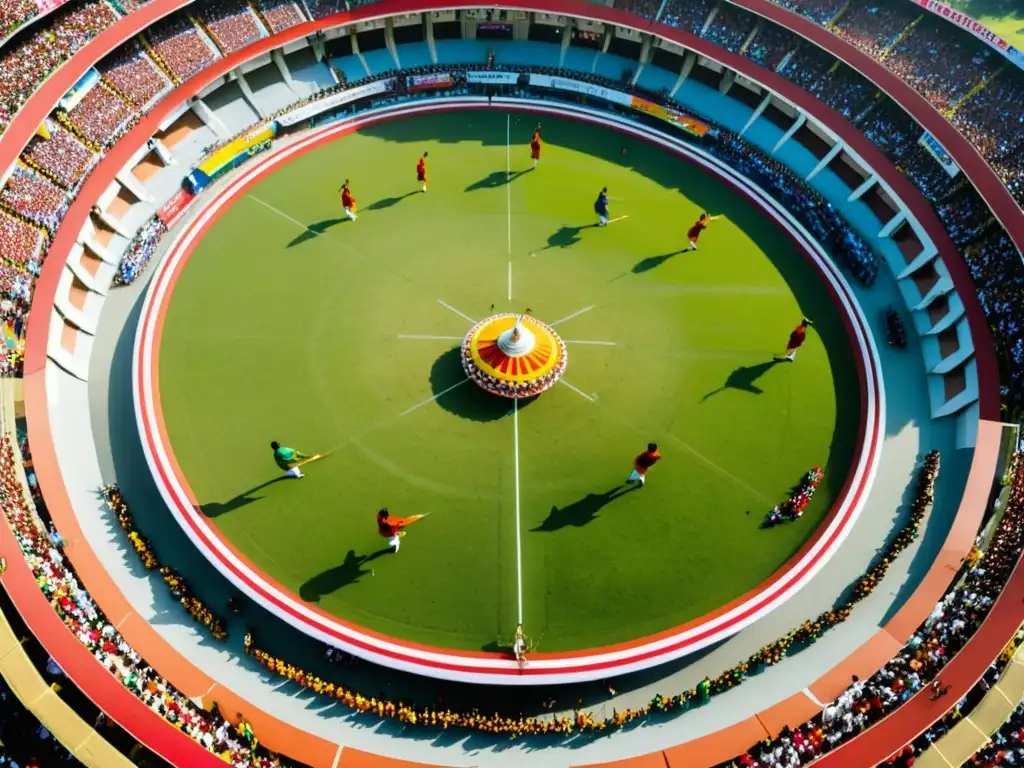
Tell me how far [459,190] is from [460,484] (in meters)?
14.9

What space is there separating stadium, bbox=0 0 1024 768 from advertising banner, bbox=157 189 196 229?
14 centimetres

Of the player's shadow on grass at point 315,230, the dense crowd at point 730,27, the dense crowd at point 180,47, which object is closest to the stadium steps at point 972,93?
the dense crowd at point 730,27

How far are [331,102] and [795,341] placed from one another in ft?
79.3

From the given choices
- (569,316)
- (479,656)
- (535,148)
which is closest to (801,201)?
(535,148)

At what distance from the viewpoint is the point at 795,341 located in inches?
940

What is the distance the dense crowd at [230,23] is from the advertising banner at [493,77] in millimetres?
10544

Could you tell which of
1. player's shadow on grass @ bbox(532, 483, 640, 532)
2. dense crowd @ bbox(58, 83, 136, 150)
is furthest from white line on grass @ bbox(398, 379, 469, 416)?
dense crowd @ bbox(58, 83, 136, 150)

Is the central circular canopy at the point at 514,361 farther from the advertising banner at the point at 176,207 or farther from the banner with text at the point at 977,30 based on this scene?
the banner with text at the point at 977,30

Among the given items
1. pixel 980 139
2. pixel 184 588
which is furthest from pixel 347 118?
pixel 980 139

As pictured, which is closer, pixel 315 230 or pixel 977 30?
pixel 315 230

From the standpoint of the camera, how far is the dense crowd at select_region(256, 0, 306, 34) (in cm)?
3444

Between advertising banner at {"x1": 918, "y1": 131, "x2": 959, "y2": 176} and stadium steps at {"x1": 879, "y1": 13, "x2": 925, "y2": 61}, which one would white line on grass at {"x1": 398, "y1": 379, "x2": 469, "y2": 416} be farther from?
stadium steps at {"x1": 879, "y1": 13, "x2": 925, "y2": 61}

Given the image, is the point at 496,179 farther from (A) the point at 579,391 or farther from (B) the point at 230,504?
(B) the point at 230,504

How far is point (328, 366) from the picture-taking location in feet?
80.0
